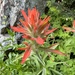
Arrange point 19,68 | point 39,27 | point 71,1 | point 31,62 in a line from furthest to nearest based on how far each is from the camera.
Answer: point 71,1, point 31,62, point 19,68, point 39,27

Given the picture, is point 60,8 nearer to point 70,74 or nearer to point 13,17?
point 13,17

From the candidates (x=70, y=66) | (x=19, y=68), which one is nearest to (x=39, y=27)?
(x=19, y=68)

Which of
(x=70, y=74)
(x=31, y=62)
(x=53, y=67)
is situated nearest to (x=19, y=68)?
(x=31, y=62)

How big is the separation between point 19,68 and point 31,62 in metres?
0.22

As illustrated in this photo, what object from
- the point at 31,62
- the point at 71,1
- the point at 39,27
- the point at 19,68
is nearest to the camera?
the point at 39,27

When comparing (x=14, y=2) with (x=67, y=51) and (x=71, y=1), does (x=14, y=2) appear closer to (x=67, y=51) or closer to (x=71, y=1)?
(x=71, y=1)

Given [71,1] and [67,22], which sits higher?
[71,1]

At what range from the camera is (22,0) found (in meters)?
3.10

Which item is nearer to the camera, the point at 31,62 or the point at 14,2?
the point at 31,62

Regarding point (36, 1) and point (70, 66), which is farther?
point (36, 1)

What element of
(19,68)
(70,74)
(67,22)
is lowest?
(70,74)

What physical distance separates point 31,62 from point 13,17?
0.95 m

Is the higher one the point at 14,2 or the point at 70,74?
the point at 14,2

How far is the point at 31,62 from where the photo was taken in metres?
2.45
